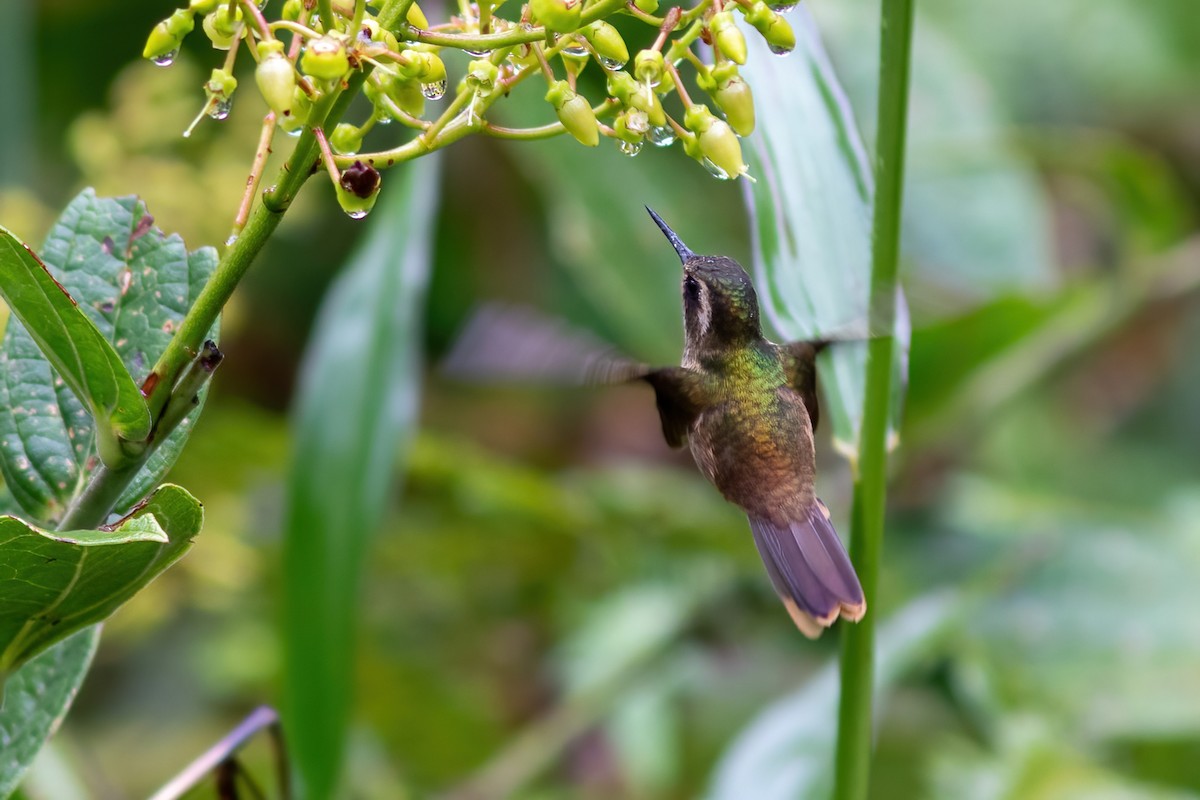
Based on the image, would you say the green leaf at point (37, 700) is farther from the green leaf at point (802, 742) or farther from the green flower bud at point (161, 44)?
the green leaf at point (802, 742)

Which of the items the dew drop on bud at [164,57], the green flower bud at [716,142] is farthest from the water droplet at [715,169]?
the dew drop on bud at [164,57]

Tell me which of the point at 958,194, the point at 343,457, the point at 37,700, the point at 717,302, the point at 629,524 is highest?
the point at 717,302

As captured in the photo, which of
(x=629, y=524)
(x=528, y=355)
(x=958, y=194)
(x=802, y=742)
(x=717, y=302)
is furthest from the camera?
→ (x=958, y=194)

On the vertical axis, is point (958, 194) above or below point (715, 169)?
below

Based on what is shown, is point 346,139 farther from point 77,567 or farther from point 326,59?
point 77,567

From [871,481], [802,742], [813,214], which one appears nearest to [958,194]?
[802,742]

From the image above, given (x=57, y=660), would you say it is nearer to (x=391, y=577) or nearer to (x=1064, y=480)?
(x=391, y=577)

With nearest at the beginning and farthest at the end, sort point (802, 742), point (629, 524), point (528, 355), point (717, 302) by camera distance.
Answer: point (528, 355)
point (717, 302)
point (802, 742)
point (629, 524)
